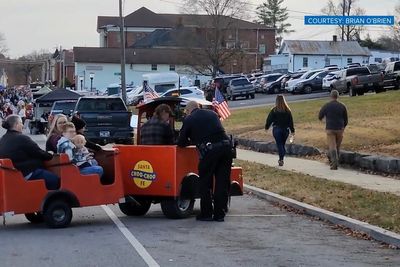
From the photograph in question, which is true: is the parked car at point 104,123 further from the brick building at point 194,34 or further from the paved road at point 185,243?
the brick building at point 194,34

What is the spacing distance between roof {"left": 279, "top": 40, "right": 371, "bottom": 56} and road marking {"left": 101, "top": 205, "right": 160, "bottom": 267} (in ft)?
315

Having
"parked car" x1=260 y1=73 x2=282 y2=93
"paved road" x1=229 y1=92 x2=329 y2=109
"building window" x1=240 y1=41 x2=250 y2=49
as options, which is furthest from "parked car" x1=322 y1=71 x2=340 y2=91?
"building window" x1=240 y1=41 x2=250 y2=49

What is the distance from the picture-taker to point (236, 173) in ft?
44.9

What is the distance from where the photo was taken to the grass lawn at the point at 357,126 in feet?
75.4

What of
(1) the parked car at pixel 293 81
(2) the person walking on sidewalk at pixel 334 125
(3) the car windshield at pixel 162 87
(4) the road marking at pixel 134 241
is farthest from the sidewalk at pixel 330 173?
(3) the car windshield at pixel 162 87

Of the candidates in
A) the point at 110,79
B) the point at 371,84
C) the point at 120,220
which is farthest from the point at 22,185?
the point at 110,79

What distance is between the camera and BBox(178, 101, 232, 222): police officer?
1216 cm

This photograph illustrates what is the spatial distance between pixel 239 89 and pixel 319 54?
46239 mm

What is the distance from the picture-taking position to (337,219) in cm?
Answer: 1227

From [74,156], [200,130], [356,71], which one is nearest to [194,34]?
[356,71]

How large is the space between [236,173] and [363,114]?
1799 cm

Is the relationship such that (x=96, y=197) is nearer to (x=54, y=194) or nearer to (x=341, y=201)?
(x=54, y=194)

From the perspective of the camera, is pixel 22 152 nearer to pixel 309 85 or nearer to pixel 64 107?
pixel 64 107

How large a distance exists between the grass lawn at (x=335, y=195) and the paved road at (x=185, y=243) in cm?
63
